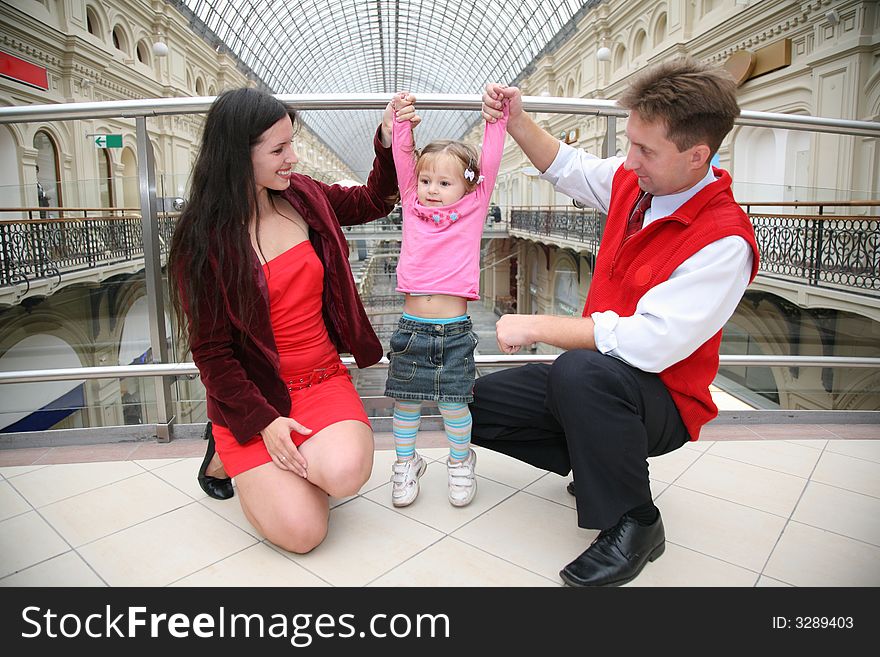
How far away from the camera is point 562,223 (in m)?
3.16

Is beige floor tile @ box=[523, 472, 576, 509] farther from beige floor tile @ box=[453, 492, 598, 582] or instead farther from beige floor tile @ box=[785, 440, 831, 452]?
beige floor tile @ box=[785, 440, 831, 452]

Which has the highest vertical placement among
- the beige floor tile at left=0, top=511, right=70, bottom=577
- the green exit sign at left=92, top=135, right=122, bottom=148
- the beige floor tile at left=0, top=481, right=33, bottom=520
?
the green exit sign at left=92, top=135, right=122, bottom=148

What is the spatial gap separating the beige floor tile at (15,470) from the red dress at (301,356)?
0.81 m

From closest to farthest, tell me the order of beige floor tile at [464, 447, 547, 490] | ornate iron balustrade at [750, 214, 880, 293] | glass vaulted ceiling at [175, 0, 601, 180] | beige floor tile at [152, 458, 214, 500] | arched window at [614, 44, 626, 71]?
1. beige floor tile at [152, 458, 214, 500]
2. beige floor tile at [464, 447, 547, 490]
3. ornate iron balustrade at [750, 214, 880, 293]
4. arched window at [614, 44, 626, 71]
5. glass vaulted ceiling at [175, 0, 601, 180]

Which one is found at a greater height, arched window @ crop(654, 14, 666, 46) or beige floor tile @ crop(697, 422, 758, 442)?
arched window @ crop(654, 14, 666, 46)

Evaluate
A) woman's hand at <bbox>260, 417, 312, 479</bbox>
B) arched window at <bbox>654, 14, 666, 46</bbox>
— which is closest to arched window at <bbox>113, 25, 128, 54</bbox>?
arched window at <bbox>654, 14, 666, 46</bbox>

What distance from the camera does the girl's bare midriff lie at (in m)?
1.76

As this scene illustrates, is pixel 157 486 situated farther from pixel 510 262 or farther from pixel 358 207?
pixel 510 262

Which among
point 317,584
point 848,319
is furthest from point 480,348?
point 848,319

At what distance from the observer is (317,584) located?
4.62ft

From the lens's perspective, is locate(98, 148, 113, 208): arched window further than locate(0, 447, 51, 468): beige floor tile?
Yes

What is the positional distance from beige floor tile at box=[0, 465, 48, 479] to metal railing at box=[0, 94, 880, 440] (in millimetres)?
365

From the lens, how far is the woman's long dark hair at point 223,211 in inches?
62.0

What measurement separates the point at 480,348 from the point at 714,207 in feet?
4.46
